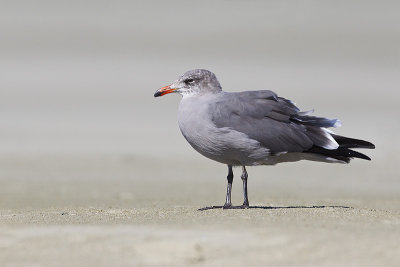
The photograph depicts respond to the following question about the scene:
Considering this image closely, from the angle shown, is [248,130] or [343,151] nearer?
[248,130]

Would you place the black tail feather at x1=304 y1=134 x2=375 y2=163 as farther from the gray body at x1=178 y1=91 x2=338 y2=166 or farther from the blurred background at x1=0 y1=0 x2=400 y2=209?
the blurred background at x1=0 y1=0 x2=400 y2=209

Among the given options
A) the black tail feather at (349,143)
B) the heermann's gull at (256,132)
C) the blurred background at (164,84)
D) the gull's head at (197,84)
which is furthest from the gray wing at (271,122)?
the blurred background at (164,84)

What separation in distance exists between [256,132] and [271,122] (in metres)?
0.19

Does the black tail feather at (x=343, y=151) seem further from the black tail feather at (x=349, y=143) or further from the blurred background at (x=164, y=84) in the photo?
the blurred background at (x=164, y=84)

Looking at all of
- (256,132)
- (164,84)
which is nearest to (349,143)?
(256,132)

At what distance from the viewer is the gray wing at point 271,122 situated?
7105 millimetres

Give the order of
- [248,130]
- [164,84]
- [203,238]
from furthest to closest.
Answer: [164,84]
[248,130]
[203,238]

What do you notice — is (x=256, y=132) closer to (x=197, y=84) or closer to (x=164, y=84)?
(x=197, y=84)

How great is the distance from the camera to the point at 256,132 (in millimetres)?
7109

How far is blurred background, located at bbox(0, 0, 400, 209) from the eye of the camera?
1211cm

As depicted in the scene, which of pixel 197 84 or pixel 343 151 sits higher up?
pixel 197 84

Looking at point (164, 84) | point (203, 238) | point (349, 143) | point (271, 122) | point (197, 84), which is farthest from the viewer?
point (164, 84)

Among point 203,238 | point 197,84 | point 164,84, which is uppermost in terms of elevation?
point 164,84

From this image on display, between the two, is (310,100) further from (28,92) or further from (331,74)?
(28,92)
